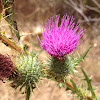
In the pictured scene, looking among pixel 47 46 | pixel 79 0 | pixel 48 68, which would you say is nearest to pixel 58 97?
pixel 48 68

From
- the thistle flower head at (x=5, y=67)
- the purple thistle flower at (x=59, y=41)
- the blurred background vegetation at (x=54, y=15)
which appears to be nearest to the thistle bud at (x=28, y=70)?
the thistle flower head at (x=5, y=67)

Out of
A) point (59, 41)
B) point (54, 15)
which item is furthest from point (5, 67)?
point (54, 15)

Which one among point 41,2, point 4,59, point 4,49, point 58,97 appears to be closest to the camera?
point 4,59

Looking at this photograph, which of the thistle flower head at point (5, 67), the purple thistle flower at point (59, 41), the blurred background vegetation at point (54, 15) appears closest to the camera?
the thistle flower head at point (5, 67)

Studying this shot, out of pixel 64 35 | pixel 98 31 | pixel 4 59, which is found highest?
pixel 98 31

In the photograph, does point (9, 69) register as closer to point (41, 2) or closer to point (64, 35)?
point (64, 35)

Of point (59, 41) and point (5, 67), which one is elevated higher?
point (59, 41)

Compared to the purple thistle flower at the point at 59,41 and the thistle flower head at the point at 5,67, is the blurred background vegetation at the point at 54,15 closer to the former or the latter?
the purple thistle flower at the point at 59,41

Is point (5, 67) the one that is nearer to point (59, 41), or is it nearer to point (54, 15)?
point (59, 41)

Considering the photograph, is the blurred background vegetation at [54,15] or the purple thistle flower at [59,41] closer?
the purple thistle flower at [59,41]
